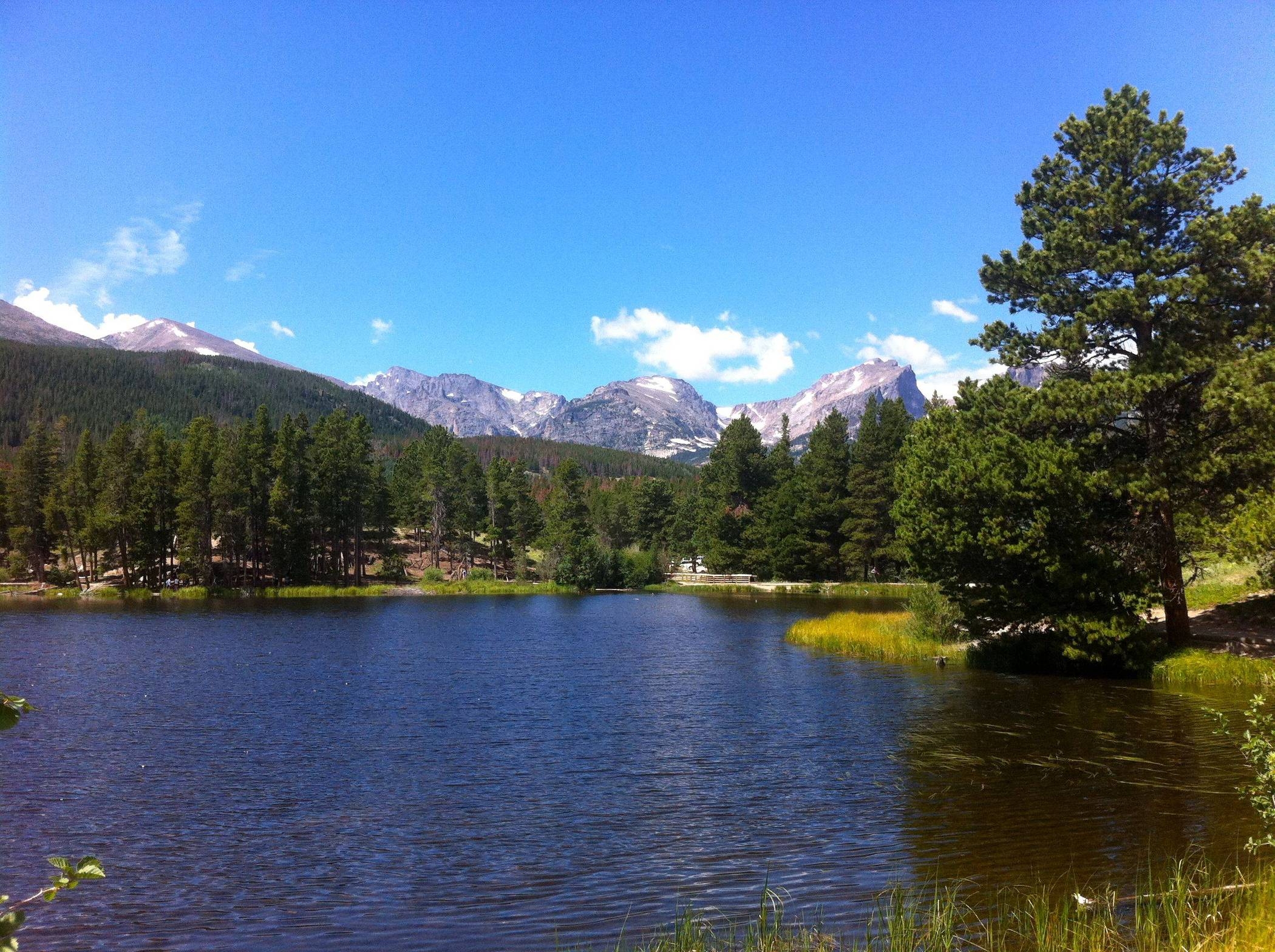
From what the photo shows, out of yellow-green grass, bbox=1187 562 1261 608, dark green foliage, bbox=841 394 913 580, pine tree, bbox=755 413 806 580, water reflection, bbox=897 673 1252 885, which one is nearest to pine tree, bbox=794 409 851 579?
pine tree, bbox=755 413 806 580

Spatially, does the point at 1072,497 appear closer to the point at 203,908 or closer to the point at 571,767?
the point at 571,767

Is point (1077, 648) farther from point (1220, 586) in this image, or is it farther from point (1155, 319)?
point (1220, 586)

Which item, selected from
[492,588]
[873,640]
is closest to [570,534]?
[492,588]

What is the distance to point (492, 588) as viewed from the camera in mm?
111562

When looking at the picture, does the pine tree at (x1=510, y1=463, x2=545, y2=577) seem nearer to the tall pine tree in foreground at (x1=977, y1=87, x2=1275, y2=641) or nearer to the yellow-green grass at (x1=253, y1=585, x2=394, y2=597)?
the yellow-green grass at (x1=253, y1=585, x2=394, y2=597)

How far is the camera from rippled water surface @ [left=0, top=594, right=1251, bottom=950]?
41.2ft

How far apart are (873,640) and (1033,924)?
105ft

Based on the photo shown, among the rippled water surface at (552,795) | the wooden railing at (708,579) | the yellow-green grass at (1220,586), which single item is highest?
the yellow-green grass at (1220,586)

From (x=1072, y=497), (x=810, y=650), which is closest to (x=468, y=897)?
(x=1072, y=497)

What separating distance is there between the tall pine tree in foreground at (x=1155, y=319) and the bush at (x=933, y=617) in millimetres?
10351

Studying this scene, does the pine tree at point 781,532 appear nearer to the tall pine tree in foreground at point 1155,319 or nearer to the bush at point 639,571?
the bush at point 639,571

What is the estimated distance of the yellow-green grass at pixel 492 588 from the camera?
108 m

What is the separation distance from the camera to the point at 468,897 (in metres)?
12.8

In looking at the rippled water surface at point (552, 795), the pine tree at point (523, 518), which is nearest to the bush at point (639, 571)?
the pine tree at point (523, 518)
